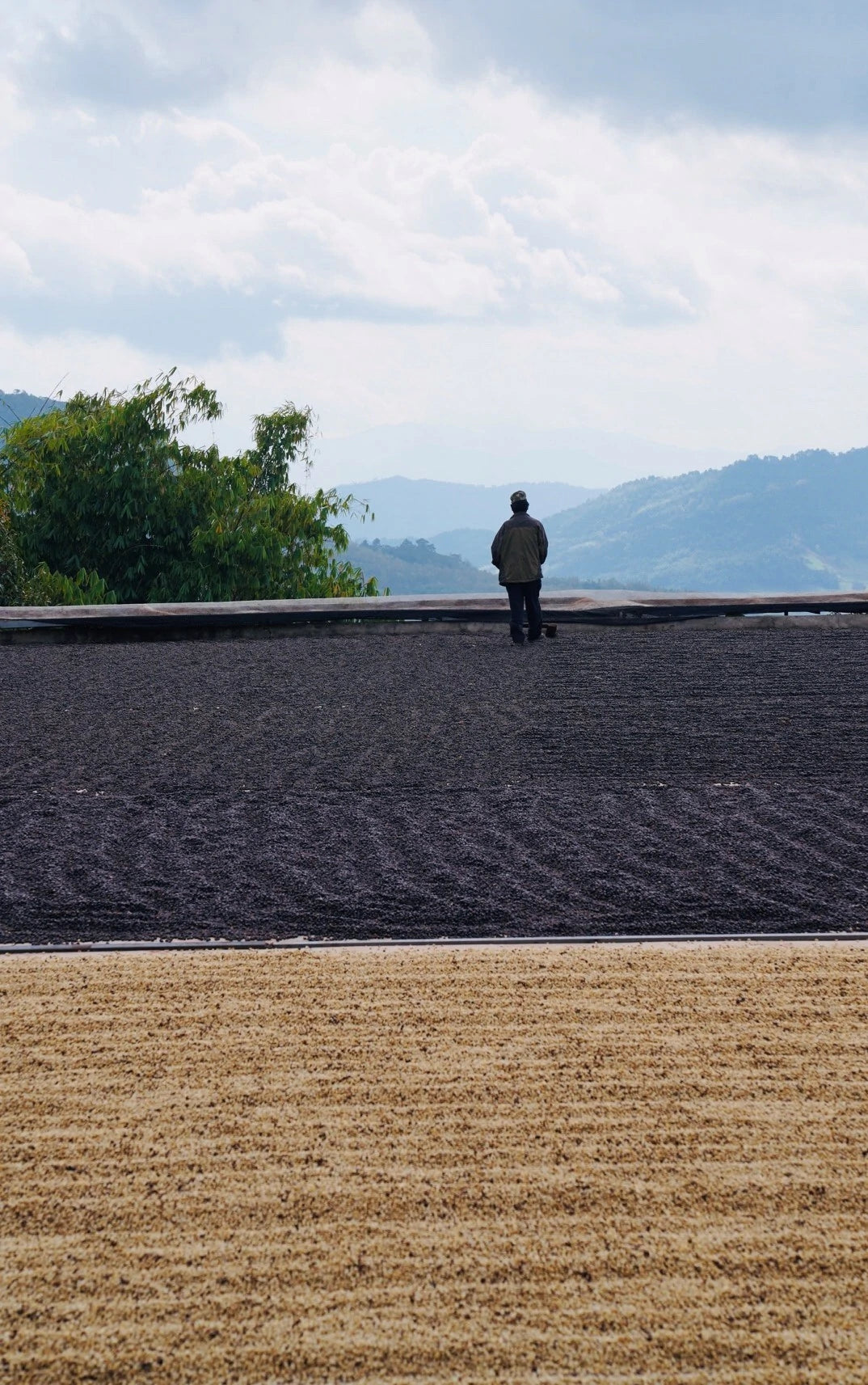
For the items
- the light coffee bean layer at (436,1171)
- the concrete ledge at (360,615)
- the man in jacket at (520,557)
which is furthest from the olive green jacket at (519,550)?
the light coffee bean layer at (436,1171)

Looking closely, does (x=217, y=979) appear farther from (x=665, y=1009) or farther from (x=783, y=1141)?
(x=783, y=1141)

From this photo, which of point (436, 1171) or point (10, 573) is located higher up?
point (10, 573)

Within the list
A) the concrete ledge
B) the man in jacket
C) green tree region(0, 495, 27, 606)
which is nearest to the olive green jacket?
the man in jacket

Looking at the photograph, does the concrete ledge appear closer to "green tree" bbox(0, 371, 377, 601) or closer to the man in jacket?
the man in jacket

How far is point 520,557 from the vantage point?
35.6ft

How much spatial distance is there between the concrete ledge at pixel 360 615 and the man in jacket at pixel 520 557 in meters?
0.86

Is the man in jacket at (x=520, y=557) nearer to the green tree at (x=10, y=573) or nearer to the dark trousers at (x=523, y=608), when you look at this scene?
the dark trousers at (x=523, y=608)

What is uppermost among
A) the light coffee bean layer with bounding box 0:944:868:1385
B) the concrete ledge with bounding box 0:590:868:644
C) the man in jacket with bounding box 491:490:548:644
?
the man in jacket with bounding box 491:490:548:644

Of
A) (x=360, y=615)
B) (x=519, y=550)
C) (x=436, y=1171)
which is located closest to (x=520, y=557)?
(x=519, y=550)

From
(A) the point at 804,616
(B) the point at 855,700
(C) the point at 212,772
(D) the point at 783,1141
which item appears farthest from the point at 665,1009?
(A) the point at 804,616

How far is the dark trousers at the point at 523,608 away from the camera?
35.9ft

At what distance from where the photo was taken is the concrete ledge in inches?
465

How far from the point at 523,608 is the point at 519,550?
0.64 metres

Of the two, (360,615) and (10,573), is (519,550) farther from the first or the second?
(10,573)
